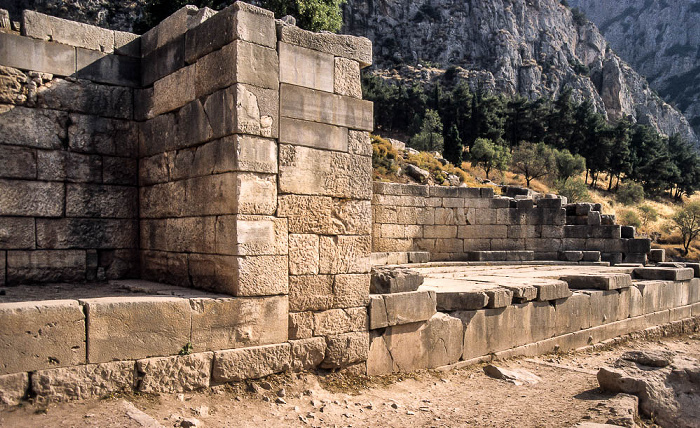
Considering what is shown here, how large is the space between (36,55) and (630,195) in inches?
1982

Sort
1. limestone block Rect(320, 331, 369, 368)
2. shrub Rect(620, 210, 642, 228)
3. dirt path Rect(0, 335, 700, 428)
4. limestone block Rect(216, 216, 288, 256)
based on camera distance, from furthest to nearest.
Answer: shrub Rect(620, 210, 642, 228)
limestone block Rect(320, 331, 369, 368)
limestone block Rect(216, 216, 288, 256)
dirt path Rect(0, 335, 700, 428)

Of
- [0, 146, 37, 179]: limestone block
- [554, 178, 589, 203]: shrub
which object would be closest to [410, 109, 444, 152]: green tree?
[554, 178, 589, 203]: shrub

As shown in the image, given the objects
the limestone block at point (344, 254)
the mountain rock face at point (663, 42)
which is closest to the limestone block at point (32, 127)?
the limestone block at point (344, 254)

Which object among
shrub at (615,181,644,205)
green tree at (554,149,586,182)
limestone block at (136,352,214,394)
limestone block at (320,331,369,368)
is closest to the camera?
limestone block at (136,352,214,394)

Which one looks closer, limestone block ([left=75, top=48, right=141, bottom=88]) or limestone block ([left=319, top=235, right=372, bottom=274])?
limestone block ([left=319, top=235, right=372, bottom=274])

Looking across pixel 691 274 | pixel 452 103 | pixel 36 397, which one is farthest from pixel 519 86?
pixel 36 397

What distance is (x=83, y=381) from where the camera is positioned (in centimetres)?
440

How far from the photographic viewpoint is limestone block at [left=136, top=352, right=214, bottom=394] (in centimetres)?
469

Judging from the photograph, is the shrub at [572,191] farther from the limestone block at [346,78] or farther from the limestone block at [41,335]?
the limestone block at [41,335]

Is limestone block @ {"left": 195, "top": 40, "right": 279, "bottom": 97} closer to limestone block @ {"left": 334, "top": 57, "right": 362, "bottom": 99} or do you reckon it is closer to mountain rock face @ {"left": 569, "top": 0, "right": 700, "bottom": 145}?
limestone block @ {"left": 334, "top": 57, "right": 362, "bottom": 99}

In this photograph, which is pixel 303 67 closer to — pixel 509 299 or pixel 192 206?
pixel 192 206

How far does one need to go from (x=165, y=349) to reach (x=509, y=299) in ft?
16.9

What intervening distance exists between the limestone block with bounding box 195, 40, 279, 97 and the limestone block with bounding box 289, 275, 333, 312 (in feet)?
6.59

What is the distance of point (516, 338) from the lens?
8273 mm
